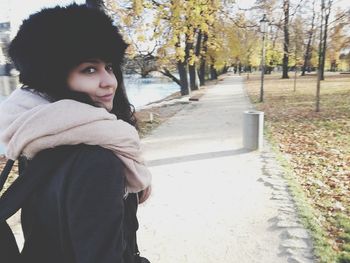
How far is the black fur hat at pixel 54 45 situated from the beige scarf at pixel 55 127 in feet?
0.26

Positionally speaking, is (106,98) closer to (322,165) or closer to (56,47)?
(56,47)

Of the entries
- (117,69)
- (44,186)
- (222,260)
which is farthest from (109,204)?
(222,260)

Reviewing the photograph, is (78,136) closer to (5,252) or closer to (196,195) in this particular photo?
(5,252)

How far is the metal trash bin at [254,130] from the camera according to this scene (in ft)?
23.0

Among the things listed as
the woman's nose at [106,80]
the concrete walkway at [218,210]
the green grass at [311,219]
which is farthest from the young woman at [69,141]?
the green grass at [311,219]

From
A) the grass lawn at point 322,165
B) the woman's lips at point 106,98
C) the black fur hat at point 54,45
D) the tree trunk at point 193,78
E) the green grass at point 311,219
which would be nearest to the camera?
the black fur hat at point 54,45

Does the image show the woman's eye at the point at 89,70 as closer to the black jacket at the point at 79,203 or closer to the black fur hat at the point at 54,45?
→ the black fur hat at the point at 54,45

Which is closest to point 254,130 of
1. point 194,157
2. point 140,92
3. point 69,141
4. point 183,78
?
point 194,157

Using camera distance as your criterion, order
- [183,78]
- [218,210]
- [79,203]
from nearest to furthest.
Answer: [79,203] → [218,210] → [183,78]

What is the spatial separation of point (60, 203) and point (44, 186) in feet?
0.30

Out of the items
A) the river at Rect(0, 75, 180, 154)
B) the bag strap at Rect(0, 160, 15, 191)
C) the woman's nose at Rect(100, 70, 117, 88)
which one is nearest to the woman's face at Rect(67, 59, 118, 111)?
the woman's nose at Rect(100, 70, 117, 88)

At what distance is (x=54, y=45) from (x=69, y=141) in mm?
357

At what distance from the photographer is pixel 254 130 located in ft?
23.0

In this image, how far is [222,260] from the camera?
317 cm
